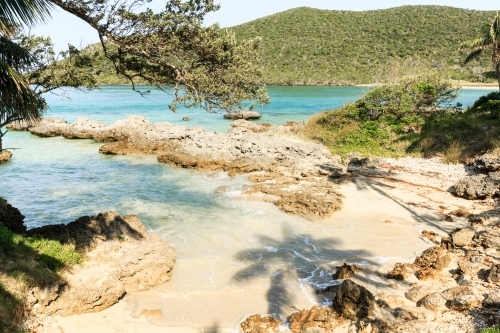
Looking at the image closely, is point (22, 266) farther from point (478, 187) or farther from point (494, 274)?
point (478, 187)

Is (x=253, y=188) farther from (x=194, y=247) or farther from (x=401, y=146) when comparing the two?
(x=401, y=146)

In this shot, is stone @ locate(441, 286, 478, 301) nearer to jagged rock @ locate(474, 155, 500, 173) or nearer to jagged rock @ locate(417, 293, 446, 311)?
jagged rock @ locate(417, 293, 446, 311)

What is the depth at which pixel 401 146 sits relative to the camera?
69.4 feet

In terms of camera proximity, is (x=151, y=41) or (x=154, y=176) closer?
(x=151, y=41)

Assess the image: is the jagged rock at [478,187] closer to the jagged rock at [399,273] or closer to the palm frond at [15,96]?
the jagged rock at [399,273]

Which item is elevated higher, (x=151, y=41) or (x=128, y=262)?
(x=151, y=41)

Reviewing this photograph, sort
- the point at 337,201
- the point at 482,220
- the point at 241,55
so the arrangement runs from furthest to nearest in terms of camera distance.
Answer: the point at 337,201, the point at 482,220, the point at 241,55

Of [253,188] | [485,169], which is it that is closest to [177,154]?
[253,188]

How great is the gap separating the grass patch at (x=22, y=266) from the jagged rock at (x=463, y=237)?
31.5ft

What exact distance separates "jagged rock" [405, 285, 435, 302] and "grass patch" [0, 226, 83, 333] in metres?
7.18

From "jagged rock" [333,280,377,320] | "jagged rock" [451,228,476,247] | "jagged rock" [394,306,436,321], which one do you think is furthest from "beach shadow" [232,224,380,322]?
"jagged rock" [451,228,476,247]

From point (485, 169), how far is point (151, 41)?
575 inches

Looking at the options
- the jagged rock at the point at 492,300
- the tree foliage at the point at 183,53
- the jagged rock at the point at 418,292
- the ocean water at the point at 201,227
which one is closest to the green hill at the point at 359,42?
the ocean water at the point at 201,227

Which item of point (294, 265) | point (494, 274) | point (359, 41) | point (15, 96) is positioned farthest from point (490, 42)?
point (359, 41)
